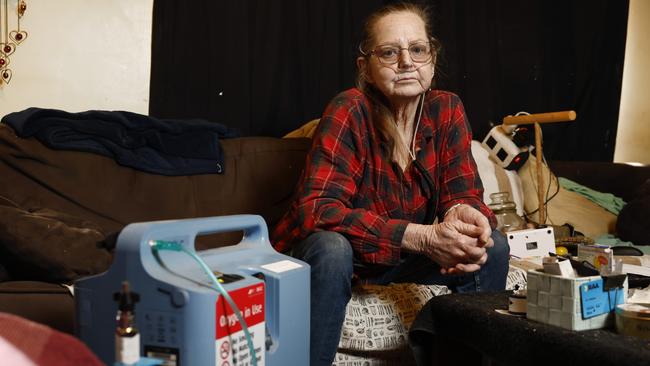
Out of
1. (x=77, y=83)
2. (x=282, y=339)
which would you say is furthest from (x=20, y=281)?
(x=77, y=83)

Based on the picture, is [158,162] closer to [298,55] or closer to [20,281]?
[20,281]

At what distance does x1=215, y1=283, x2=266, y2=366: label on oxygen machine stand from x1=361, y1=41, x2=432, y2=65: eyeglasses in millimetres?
834

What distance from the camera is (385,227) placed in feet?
4.85

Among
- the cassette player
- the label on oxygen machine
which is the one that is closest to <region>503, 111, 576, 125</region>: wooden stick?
the cassette player

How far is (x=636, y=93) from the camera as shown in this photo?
11.9 ft

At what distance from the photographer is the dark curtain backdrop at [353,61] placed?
8.11 feet

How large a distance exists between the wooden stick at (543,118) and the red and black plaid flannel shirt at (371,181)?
95 centimetres

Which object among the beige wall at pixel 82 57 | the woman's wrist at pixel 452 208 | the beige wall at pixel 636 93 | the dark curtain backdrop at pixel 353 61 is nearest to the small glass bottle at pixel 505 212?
the dark curtain backdrop at pixel 353 61

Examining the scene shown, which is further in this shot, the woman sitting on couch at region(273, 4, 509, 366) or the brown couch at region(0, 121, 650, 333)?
the brown couch at region(0, 121, 650, 333)

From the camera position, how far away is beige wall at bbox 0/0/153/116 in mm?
2248

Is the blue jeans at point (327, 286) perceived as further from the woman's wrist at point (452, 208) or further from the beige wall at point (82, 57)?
the beige wall at point (82, 57)

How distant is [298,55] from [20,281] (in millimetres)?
1483

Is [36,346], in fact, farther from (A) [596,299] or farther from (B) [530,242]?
(B) [530,242]

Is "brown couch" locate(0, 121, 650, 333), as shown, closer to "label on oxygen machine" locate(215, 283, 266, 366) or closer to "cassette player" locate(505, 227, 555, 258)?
"label on oxygen machine" locate(215, 283, 266, 366)
